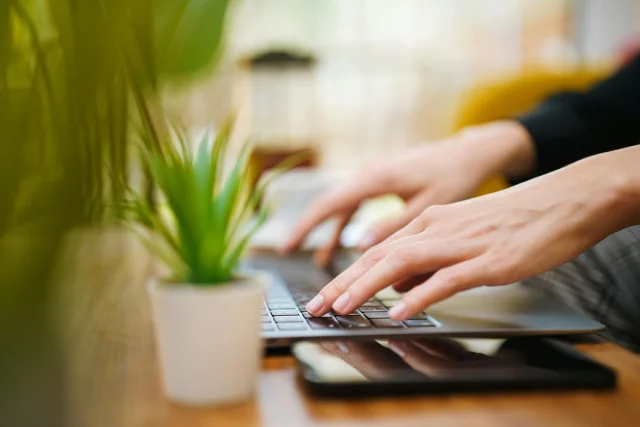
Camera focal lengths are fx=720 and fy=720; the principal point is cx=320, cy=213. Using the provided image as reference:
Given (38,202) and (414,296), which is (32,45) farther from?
(414,296)

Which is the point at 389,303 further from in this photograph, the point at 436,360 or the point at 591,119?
the point at 591,119

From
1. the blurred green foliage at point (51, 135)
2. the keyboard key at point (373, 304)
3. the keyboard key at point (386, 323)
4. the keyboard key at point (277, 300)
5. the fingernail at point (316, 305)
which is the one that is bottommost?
the keyboard key at point (277, 300)

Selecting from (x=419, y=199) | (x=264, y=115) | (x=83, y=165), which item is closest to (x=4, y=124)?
(x=83, y=165)

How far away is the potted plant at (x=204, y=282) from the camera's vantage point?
0.35m

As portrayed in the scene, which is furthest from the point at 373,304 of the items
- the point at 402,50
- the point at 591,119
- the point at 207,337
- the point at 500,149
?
the point at 402,50

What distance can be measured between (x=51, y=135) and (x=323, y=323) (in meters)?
0.37

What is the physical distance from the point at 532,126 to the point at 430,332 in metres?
0.63

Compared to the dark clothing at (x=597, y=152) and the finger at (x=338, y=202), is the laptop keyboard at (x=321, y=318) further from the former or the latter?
the finger at (x=338, y=202)

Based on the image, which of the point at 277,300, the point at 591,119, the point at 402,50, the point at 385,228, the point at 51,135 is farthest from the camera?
the point at 402,50

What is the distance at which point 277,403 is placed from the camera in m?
0.40

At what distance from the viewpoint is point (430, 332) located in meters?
0.49

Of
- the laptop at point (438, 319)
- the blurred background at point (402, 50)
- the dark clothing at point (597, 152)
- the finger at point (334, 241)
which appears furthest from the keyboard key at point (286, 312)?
the blurred background at point (402, 50)

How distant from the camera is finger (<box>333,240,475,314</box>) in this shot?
0.51 meters

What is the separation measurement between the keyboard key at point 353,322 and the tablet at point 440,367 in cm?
2
